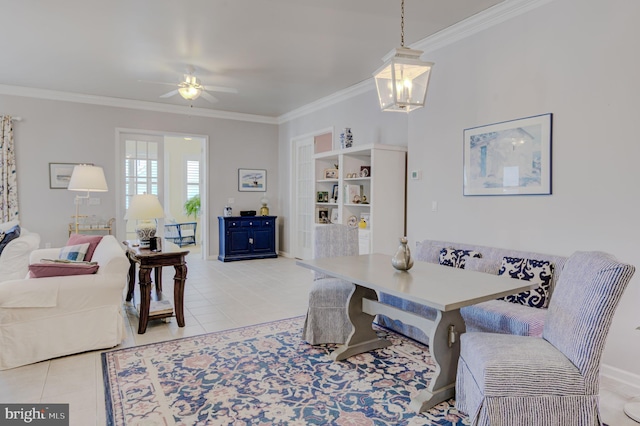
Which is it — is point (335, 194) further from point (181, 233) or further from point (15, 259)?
point (181, 233)

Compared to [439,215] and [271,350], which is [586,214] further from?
[271,350]

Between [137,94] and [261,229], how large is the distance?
327cm

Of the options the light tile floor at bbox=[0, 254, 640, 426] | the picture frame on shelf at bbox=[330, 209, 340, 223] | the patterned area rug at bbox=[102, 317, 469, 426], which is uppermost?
the picture frame on shelf at bbox=[330, 209, 340, 223]

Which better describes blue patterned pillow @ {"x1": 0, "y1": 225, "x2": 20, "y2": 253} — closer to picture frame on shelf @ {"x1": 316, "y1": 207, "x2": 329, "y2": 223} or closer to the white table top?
the white table top

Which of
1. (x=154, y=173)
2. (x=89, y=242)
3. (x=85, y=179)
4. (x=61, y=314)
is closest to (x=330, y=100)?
(x=154, y=173)

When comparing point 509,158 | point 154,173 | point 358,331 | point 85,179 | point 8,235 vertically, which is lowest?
point 358,331

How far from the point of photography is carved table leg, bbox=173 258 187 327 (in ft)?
11.3

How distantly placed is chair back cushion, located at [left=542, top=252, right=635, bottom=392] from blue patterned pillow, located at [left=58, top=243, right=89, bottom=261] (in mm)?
3857

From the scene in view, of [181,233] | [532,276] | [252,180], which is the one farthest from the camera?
[181,233]

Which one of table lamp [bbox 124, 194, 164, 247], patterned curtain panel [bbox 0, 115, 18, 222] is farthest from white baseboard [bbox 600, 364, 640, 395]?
patterned curtain panel [bbox 0, 115, 18, 222]

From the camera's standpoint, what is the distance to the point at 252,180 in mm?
7898

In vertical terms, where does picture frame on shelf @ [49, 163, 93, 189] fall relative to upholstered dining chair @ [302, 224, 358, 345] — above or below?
above

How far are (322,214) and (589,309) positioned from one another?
461 cm

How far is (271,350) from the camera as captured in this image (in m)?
3.04
